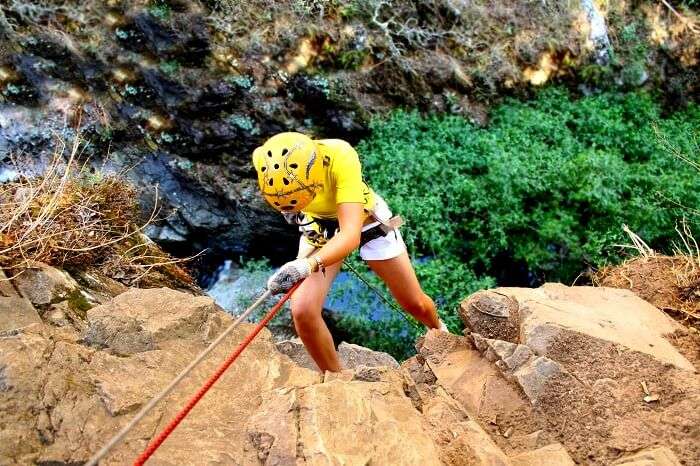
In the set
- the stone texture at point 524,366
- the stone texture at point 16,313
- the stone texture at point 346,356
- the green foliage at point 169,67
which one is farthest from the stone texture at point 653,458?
the green foliage at point 169,67

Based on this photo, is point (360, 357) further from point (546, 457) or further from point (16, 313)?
point (16, 313)

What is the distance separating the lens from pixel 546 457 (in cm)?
249

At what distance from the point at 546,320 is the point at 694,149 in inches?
229

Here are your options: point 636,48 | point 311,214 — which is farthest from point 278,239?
point 636,48

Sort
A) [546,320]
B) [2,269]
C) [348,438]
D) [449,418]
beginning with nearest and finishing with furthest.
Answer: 1. [348,438]
2. [449,418]
3. [546,320]
4. [2,269]

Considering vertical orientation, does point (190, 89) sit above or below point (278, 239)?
above

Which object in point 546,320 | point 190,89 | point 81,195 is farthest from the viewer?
point 190,89

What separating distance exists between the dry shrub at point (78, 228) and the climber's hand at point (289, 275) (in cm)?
169

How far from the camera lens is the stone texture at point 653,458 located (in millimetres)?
2318

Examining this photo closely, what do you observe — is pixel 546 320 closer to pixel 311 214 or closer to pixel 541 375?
pixel 541 375

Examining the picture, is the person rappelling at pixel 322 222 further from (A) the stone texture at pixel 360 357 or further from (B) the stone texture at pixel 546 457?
(B) the stone texture at pixel 546 457

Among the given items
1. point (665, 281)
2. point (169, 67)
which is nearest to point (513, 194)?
point (665, 281)

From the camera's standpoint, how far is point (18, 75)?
7.32 meters

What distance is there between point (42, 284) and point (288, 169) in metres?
1.76
